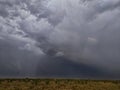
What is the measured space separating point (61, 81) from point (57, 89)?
243 inches

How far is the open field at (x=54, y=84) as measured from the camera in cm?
6881

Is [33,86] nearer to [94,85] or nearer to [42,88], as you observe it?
[42,88]

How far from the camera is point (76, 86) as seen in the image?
71000mm

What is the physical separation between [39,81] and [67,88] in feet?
30.7

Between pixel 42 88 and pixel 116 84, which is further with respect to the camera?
pixel 116 84

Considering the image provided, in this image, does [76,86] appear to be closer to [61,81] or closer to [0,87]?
[61,81]

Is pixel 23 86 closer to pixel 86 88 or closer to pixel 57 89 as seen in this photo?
pixel 57 89

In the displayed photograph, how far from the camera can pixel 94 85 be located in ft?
238

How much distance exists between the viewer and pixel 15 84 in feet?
230

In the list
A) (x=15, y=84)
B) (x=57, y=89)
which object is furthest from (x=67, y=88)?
(x=15, y=84)

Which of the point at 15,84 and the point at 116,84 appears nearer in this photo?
the point at 15,84

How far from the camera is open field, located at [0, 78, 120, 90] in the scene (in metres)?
68.8

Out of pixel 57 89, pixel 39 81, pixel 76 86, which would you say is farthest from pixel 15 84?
pixel 76 86

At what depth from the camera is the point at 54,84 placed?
71500 millimetres
